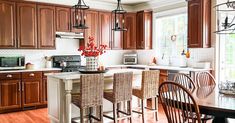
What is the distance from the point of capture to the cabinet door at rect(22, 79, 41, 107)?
218 inches

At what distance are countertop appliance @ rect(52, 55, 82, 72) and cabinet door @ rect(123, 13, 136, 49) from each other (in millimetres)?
1652

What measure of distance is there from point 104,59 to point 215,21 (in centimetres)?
340

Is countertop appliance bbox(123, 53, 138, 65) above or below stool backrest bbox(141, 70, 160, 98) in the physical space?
above

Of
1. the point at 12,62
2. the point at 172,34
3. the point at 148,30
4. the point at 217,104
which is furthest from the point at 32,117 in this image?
the point at 172,34

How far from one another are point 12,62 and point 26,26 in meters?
0.92

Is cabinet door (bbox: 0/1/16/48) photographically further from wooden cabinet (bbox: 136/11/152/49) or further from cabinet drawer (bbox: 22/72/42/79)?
wooden cabinet (bbox: 136/11/152/49)

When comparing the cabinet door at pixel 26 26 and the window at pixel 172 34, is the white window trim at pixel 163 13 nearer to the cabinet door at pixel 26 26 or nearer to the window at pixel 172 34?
the window at pixel 172 34

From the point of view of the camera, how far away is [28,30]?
586cm

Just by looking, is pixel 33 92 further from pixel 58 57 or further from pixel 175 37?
pixel 175 37

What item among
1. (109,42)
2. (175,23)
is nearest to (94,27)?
(109,42)

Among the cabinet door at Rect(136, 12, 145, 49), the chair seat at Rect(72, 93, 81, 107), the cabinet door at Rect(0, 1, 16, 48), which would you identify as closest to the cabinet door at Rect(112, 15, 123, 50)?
the cabinet door at Rect(136, 12, 145, 49)

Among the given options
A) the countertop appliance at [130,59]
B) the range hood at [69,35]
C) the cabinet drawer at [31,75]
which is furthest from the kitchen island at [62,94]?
the countertop appliance at [130,59]

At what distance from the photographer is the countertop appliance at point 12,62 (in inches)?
218

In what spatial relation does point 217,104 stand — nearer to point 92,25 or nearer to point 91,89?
point 91,89
